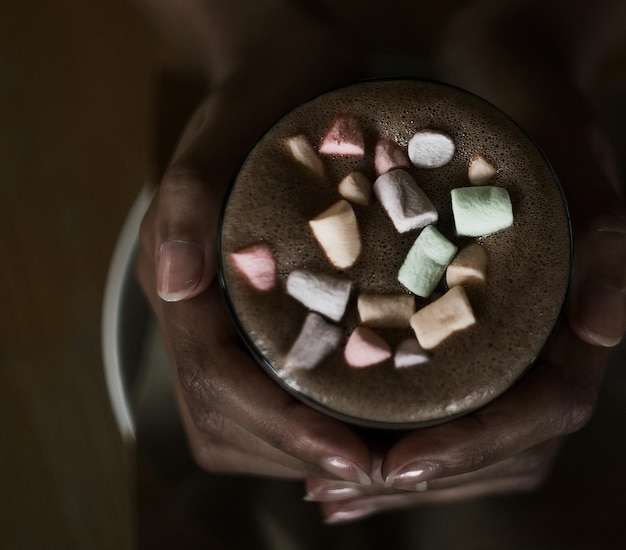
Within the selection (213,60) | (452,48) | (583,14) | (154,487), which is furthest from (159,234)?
(583,14)

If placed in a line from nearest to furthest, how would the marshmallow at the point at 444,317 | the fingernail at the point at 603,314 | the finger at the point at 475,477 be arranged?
the marshmallow at the point at 444,317, the fingernail at the point at 603,314, the finger at the point at 475,477

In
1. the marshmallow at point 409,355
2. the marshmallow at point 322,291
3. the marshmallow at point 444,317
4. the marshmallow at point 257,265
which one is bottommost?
the marshmallow at point 409,355

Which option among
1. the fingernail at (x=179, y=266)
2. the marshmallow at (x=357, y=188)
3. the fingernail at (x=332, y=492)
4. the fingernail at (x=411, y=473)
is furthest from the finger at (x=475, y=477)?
the marshmallow at (x=357, y=188)

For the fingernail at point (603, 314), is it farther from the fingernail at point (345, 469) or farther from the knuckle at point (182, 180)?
the knuckle at point (182, 180)

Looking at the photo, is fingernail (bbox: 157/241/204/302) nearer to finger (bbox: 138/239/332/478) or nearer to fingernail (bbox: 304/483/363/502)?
finger (bbox: 138/239/332/478)

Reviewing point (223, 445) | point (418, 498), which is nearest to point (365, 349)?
point (223, 445)

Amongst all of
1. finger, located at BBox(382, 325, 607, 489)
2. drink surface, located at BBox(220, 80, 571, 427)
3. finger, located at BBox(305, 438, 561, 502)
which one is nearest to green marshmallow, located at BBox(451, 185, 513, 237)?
drink surface, located at BBox(220, 80, 571, 427)
